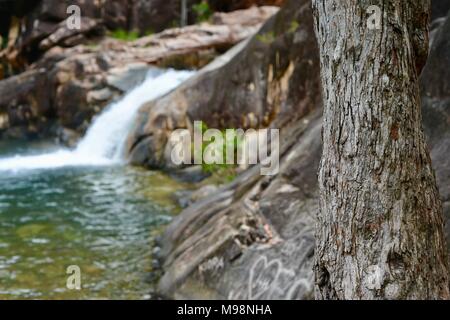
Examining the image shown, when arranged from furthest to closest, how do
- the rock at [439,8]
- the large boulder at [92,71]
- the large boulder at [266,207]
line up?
the large boulder at [92,71]
the rock at [439,8]
the large boulder at [266,207]

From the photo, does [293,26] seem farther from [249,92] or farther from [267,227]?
[267,227]

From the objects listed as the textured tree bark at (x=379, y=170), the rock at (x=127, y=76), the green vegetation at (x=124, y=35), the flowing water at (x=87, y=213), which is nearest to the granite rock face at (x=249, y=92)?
the flowing water at (x=87, y=213)

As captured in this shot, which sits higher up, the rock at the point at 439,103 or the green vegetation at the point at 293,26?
the green vegetation at the point at 293,26

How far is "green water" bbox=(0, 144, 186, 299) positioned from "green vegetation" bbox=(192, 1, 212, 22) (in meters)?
11.5

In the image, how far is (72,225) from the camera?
424 inches

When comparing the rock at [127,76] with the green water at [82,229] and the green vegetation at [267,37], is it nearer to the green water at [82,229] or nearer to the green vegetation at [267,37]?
the green water at [82,229]

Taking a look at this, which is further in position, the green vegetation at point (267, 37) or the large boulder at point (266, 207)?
the green vegetation at point (267, 37)

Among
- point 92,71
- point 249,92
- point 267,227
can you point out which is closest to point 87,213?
point 249,92

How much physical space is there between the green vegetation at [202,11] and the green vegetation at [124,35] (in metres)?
2.81

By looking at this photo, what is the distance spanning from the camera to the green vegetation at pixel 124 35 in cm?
2506

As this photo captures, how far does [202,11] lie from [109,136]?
963cm

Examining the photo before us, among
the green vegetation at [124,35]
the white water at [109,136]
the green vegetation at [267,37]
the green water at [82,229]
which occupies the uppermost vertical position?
the green vegetation at [124,35]

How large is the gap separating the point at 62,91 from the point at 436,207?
19.2 metres
